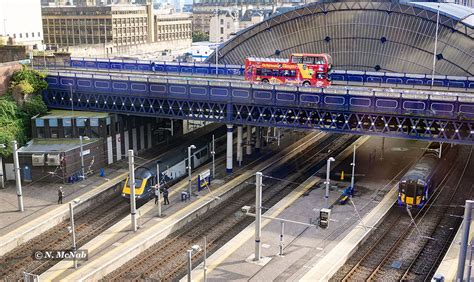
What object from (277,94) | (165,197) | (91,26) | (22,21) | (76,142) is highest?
(22,21)

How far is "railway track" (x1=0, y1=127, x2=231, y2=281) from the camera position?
1487 inches

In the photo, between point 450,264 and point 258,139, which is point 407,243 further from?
point 258,139

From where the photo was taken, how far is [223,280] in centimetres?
3459

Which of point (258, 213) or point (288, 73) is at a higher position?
point (288, 73)

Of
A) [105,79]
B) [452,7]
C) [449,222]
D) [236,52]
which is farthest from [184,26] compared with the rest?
[449,222]

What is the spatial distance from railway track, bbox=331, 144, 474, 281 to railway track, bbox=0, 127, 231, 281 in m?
21.2

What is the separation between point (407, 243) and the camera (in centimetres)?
4138

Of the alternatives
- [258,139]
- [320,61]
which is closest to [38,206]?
[258,139]

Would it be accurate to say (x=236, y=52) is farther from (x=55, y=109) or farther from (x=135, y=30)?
(x=135, y=30)

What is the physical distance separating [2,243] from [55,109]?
28.2 metres

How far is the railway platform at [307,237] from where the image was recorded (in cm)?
3572

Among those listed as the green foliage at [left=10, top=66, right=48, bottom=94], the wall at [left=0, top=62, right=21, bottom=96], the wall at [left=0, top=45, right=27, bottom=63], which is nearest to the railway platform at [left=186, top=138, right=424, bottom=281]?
the green foliage at [left=10, top=66, right=48, bottom=94]

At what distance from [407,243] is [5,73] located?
4924cm

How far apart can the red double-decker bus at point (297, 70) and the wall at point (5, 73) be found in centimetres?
2901
